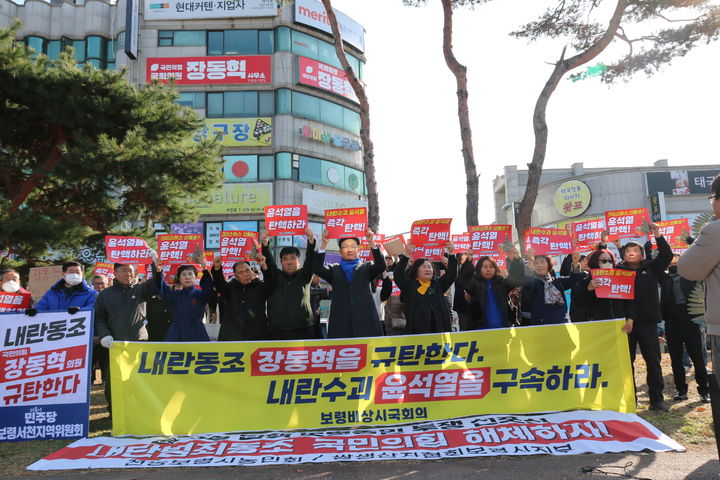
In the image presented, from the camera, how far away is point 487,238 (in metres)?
7.48

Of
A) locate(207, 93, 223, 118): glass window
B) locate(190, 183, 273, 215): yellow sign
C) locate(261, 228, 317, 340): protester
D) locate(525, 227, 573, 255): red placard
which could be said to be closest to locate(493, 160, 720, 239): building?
locate(190, 183, 273, 215): yellow sign

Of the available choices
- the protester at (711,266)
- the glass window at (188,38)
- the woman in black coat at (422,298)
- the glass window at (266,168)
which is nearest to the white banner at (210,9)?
the glass window at (188,38)

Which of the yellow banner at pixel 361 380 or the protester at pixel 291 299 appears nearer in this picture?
the yellow banner at pixel 361 380

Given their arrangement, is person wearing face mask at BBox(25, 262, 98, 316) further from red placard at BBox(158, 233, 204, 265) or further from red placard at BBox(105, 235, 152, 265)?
red placard at BBox(158, 233, 204, 265)

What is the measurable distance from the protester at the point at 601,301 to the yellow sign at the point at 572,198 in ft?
114

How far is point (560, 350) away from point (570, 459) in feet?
4.65

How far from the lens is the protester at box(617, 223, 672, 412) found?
584 cm

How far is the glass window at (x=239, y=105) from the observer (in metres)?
29.0

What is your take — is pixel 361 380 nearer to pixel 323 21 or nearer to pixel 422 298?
pixel 422 298

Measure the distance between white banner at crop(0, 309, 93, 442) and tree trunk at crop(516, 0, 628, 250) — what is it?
6990 millimetres

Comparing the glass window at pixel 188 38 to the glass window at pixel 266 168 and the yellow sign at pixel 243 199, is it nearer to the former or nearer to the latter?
the glass window at pixel 266 168

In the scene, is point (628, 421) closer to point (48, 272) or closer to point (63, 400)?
point (63, 400)

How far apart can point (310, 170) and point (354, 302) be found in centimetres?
2416

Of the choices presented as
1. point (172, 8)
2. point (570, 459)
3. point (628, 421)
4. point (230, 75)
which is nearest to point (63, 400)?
point (570, 459)
